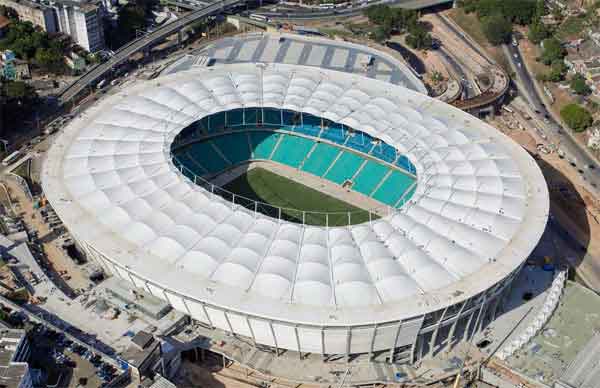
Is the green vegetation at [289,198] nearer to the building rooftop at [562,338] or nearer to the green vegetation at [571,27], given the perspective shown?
the building rooftop at [562,338]

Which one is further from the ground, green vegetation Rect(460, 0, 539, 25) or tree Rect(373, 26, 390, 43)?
green vegetation Rect(460, 0, 539, 25)

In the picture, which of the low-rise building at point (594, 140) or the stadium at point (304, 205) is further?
the low-rise building at point (594, 140)

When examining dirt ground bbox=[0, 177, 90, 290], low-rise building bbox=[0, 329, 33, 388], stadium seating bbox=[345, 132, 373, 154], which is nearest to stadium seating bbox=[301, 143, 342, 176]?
stadium seating bbox=[345, 132, 373, 154]

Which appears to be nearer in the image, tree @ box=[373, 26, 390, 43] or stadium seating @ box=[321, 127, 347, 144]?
stadium seating @ box=[321, 127, 347, 144]

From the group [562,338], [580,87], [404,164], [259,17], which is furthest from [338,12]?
[562,338]

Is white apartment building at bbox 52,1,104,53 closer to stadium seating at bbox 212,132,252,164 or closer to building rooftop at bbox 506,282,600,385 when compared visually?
stadium seating at bbox 212,132,252,164

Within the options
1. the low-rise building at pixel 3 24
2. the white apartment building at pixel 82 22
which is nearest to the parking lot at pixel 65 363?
the white apartment building at pixel 82 22
